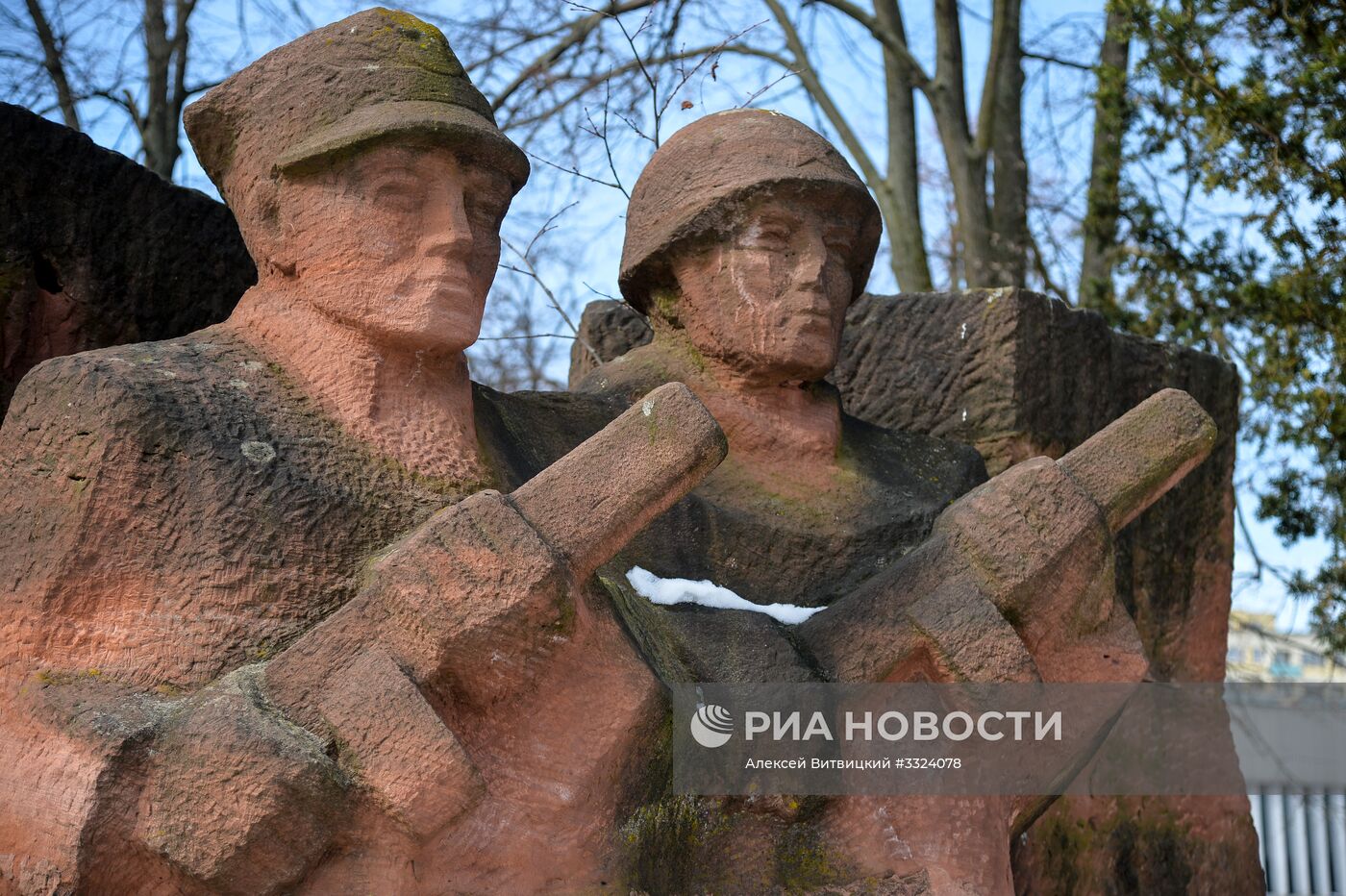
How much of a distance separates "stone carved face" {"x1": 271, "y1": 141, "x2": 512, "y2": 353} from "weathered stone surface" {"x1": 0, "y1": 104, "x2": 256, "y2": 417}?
3.52 feet

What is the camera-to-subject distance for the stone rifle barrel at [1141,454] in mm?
3992

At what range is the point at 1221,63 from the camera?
6.88 metres

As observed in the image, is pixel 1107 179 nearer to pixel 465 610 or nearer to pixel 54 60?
pixel 54 60

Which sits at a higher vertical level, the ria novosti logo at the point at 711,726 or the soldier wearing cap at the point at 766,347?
the soldier wearing cap at the point at 766,347

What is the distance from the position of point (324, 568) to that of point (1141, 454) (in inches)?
70.6

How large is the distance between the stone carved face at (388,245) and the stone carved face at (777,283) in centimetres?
91

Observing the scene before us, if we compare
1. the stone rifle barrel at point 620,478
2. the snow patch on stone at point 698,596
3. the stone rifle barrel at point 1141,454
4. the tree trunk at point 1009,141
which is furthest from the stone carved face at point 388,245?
the tree trunk at point 1009,141

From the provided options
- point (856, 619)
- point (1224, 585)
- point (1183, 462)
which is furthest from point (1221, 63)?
point (856, 619)

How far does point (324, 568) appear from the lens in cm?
341

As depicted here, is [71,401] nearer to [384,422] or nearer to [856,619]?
[384,422]

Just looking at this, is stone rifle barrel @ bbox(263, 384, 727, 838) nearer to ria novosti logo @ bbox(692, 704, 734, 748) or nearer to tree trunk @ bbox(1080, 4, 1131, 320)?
ria novosti logo @ bbox(692, 704, 734, 748)

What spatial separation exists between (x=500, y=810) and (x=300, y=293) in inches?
44.8

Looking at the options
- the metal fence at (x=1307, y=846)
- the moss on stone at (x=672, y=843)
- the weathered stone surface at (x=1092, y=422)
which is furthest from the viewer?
the metal fence at (x=1307, y=846)

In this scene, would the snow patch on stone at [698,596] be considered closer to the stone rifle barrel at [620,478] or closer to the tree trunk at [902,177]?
the stone rifle barrel at [620,478]
